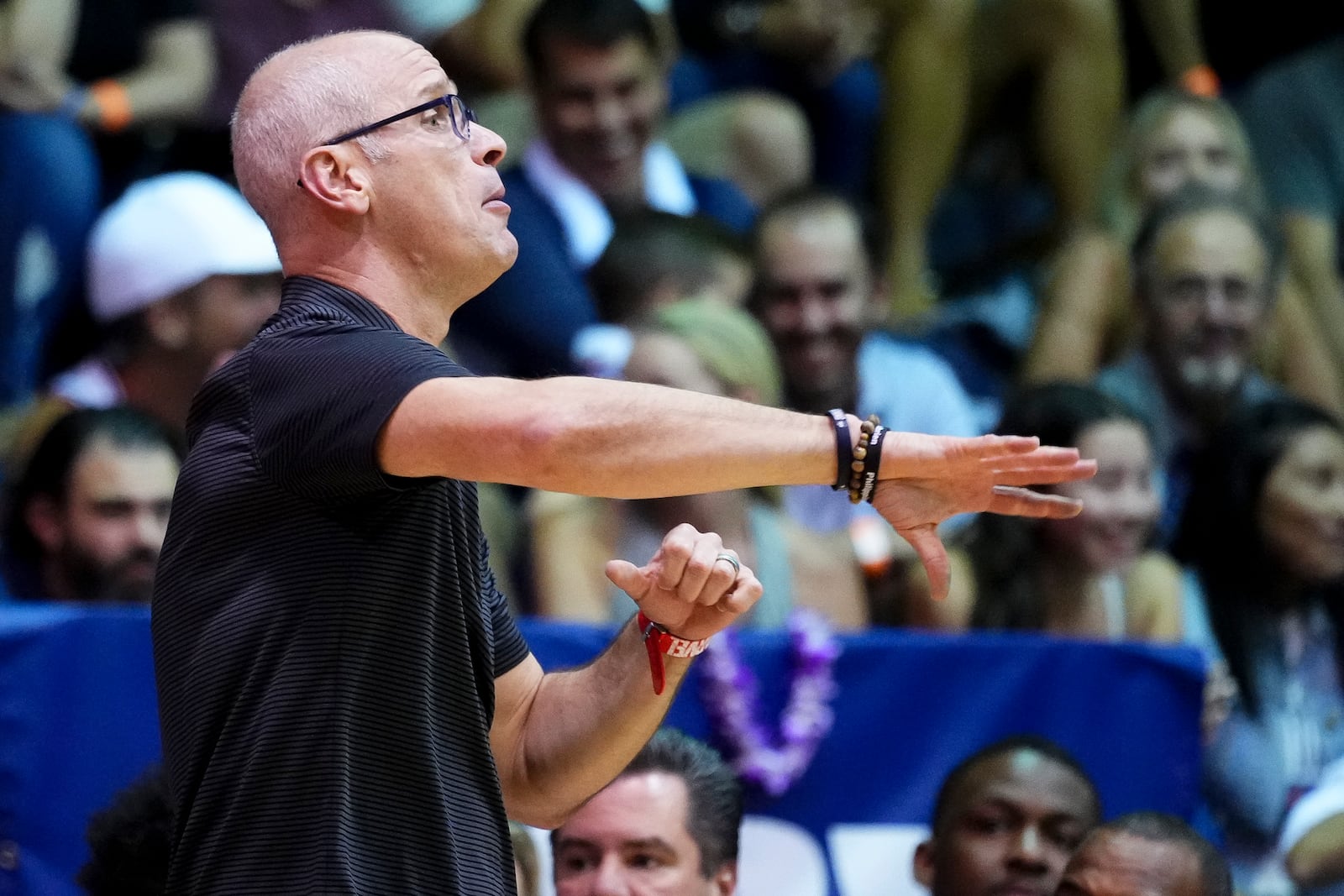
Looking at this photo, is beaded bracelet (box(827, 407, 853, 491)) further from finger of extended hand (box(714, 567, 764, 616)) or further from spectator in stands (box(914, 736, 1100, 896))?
spectator in stands (box(914, 736, 1100, 896))

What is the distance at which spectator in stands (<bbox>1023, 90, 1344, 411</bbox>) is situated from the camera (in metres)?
5.15

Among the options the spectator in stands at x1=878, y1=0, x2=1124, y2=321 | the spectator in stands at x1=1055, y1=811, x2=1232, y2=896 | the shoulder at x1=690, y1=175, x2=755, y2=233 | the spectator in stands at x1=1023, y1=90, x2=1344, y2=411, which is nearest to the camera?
the spectator in stands at x1=1055, y1=811, x2=1232, y2=896

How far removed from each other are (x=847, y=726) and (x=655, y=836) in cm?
59

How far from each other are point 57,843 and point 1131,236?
3562mm

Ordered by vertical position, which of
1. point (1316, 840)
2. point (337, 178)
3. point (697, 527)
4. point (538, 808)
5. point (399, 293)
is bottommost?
point (1316, 840)

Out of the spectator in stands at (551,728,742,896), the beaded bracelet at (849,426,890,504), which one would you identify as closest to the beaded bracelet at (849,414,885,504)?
the beaded bracelet at (849,426,890,504)

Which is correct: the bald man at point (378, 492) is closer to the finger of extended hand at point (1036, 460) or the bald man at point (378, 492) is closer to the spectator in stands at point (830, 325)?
the finger of extended hand at point (1036, 460)

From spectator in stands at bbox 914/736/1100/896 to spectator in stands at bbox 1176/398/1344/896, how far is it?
0.68 meters

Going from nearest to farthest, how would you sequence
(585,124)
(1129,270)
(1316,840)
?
(1316,840) → (585,124) → (1129,270)

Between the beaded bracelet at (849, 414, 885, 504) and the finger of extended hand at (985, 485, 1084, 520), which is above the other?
the beaded bracelet at (849, 414, 885, 504)

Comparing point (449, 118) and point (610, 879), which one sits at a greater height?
point (449, 118)

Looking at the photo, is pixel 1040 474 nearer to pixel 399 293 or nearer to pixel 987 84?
pixel 399 293

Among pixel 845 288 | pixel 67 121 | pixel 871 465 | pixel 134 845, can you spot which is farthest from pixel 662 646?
pixel 67 121

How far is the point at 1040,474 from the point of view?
189 centimetres
